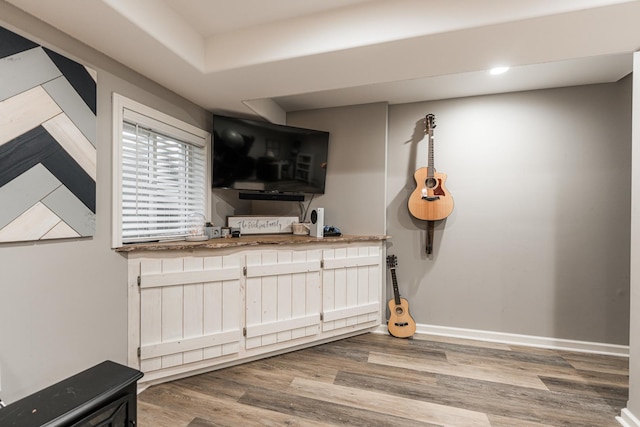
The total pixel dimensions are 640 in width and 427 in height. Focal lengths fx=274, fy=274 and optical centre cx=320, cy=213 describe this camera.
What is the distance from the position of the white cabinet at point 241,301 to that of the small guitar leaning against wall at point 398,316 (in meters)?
0.14

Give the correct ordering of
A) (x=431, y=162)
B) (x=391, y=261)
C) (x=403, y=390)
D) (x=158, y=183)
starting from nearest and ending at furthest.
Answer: (x=403, y=390), (x=158, y=183), (x=431, y=162), (x=391, y=261)

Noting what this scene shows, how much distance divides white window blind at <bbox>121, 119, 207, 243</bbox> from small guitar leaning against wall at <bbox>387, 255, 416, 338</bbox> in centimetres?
196

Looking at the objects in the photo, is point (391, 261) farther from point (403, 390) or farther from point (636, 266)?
point (636, 266)

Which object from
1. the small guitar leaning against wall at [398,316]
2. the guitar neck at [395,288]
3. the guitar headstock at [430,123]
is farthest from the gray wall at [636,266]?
the guitar neck at [395,288]

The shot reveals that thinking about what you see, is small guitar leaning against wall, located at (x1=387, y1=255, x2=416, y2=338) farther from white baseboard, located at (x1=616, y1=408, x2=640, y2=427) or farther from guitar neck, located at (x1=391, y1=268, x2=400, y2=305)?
white baseboard, located at (x1=616, y1=408, x2=640, y2=427)

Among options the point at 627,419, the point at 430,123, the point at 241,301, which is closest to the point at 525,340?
the point at 627,419

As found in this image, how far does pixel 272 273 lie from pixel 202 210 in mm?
926

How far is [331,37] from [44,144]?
63.8 inches

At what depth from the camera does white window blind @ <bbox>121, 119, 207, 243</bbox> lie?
189 cm

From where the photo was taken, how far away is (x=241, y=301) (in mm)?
2143

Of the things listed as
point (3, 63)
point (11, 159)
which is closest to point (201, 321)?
point (11, 159)

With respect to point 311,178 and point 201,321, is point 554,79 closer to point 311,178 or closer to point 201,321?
point 311,178

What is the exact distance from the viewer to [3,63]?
4.00ft

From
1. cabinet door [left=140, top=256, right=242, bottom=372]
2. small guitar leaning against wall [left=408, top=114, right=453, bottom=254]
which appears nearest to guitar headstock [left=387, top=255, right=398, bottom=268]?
small guitar leaning against wall [left=408, top=114, right=453, bottom=254]
